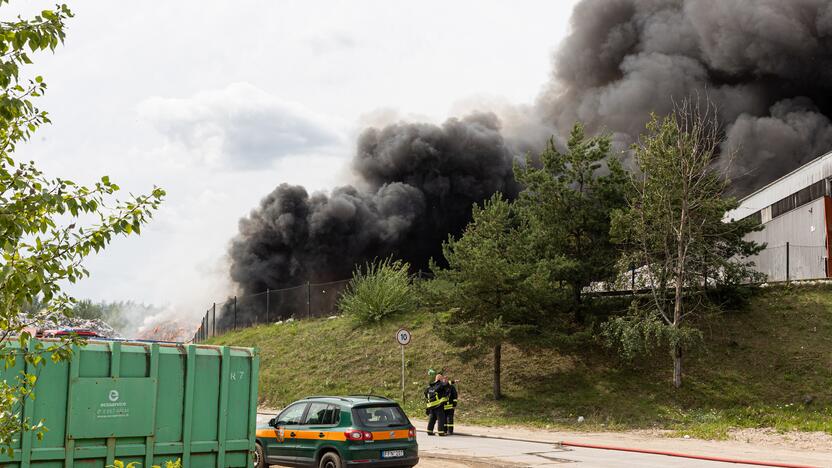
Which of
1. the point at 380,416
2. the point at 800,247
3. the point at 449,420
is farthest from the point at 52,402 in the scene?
the point at 800,247

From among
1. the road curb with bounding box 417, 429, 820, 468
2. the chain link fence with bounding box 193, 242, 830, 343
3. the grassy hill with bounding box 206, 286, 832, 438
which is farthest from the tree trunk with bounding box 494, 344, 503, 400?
the road curb with bounding box 417, 429, 820, 468

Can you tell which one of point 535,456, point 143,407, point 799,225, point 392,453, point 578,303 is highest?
point 799,225

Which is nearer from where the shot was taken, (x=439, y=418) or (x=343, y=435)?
(x=343, y=435)

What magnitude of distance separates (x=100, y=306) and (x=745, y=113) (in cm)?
6336

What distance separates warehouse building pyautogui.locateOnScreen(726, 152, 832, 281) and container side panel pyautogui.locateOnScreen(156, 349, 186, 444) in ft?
78.5

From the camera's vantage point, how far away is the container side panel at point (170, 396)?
29.2ft

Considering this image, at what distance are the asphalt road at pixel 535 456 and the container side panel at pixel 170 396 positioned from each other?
6434mm

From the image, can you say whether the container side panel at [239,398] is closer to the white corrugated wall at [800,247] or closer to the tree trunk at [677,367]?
the tree trunk at [677,367]

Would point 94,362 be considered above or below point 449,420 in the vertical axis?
above

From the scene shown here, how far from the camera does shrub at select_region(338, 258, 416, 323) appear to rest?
31.5m

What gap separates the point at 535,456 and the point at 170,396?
8.42m

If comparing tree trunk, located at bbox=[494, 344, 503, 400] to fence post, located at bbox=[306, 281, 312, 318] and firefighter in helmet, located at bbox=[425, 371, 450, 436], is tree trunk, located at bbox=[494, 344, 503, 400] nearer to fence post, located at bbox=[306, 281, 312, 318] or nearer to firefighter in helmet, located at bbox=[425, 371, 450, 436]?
firefighter in helmet, located at bbox=[425, 371, 450, 436]

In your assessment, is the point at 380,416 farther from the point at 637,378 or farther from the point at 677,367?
the point at 637,378

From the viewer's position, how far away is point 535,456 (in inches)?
594
